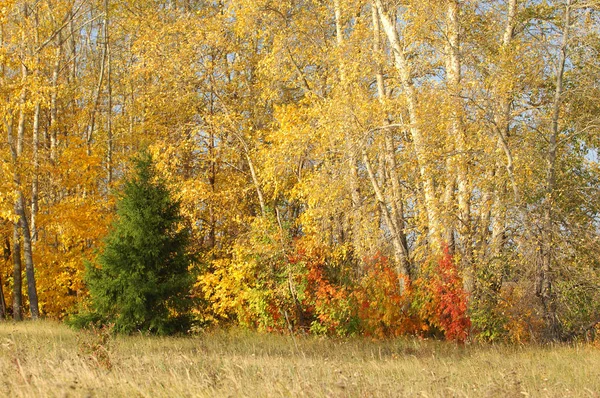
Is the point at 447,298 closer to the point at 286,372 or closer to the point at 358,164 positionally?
the point at 358,164

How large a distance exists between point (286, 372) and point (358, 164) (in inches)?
368

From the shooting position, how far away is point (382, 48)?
50.9ft

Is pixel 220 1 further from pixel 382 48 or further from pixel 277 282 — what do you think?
pixel 277 282

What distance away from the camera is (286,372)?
24.7ft

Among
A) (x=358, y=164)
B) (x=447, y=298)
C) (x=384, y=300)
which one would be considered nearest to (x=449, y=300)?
(x=447, y=298)

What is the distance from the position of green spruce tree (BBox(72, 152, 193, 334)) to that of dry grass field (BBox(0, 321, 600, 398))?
4.23 feet

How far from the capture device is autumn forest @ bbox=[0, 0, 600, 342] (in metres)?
12.0

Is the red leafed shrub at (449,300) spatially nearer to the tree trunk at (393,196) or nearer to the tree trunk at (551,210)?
the tree trunk at (393,196)

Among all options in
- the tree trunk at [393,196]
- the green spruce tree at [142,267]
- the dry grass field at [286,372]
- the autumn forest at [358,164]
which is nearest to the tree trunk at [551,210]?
the autumn forest at [358,164]

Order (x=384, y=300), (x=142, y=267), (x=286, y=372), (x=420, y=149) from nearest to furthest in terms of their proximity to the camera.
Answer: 1. (x=286, y=372)
2. (x=420, y=149)
3. (x=142, y=267)
4. (x=384, y=300)

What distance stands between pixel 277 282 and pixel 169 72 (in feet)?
20.0

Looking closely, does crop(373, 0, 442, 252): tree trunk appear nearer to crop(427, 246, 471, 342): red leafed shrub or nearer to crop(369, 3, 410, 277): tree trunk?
crop(427, 246, 471, 342): red leafed shrub

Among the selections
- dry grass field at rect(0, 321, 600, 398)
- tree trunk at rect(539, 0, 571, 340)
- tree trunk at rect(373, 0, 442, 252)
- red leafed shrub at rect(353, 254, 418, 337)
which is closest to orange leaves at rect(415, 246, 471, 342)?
tree trunk at rect(373, 0, 442, 252)

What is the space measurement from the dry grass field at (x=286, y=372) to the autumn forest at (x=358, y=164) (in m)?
1.71
